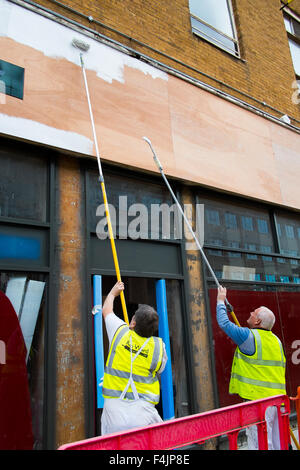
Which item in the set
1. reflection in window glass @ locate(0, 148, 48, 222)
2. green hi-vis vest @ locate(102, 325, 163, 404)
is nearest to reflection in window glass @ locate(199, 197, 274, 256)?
reflection in window glass @ locate(0, 148, 48, 222)

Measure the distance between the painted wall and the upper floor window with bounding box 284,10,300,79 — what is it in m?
3.16

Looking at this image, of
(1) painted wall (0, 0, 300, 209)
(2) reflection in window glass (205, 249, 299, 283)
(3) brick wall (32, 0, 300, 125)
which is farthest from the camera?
(2) reflection in window glass (205, 249, 299, 283)

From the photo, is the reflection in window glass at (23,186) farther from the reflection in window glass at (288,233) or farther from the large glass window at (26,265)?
the reflection in window glass at (288,233)

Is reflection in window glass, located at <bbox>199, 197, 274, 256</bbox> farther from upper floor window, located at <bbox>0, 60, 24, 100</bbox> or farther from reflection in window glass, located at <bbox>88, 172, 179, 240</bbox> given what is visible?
upper floor window, located at <bbox>0, 60, 24, 100</bbox>

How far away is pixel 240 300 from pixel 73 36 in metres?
4.37

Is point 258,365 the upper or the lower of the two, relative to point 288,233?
lower

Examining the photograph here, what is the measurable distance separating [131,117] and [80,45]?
1.07 m

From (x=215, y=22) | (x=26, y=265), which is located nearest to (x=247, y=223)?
(x=26, y=265)

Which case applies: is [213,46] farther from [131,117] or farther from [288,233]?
[288,233]

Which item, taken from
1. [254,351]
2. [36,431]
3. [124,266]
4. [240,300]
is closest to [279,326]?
[240,300]

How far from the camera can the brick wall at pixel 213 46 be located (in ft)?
16.5

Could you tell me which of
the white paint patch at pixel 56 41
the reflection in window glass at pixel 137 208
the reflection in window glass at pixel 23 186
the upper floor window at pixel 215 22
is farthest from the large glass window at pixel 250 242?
the upper floor window at pixel 215 22

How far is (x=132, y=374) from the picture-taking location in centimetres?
268

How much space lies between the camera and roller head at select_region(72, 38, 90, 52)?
14.2ft
